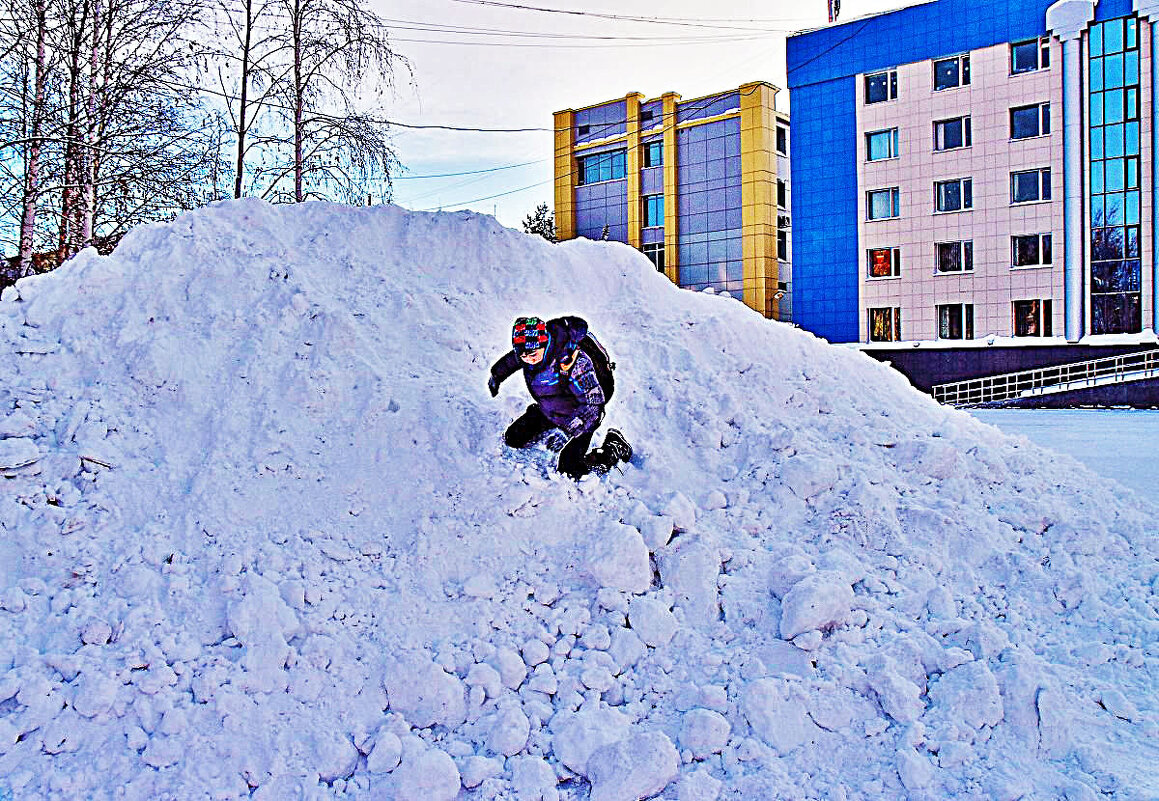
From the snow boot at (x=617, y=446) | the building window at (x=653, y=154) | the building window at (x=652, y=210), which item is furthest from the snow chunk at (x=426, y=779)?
the building window at (x=653, y=154)

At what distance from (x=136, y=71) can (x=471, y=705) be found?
10.7m

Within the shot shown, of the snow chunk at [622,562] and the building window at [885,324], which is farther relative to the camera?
the building window at [885,324]

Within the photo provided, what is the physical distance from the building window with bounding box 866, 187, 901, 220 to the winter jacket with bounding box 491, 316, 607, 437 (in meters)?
19.6

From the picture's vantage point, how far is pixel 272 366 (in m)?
4.82

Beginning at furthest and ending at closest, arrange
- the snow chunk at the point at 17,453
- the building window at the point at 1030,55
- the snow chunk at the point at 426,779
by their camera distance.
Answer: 1. the building window at the point at 1030,55
2. the snow chunk at the point at 17,453
3. the snow chunk at the point at 426,779

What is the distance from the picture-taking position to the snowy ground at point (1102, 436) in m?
8.30

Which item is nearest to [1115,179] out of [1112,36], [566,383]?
[1112,36]

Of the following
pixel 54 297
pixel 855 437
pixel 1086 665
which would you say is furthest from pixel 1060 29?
pixel 54 297

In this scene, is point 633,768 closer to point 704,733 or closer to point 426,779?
point 704,733

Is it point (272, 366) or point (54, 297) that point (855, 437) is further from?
point (54, 297)

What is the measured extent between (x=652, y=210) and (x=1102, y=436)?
17791 millimetres

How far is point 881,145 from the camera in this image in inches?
866

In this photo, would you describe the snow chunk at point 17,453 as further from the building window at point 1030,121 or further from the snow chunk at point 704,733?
the building window at point 1030,121

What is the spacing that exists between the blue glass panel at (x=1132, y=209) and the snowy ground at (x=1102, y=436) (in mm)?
5298
